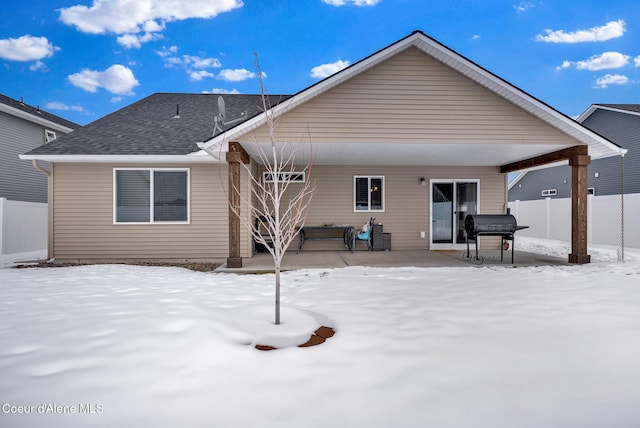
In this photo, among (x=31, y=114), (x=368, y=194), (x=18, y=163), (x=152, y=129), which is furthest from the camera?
(x=31, y=114)

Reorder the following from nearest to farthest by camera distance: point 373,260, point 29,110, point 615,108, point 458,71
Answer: point 458,71 → point 373,260 → point 29,110 → point 615,108

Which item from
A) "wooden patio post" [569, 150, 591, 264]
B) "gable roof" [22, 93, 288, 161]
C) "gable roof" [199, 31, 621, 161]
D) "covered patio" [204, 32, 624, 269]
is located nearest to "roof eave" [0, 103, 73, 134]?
"gable roof" [22, 93, 288, 161]

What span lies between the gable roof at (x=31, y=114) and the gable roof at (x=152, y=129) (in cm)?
487

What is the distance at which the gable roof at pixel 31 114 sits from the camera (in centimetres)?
1203

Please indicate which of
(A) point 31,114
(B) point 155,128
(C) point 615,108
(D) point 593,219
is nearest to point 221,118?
(B) point 155,128

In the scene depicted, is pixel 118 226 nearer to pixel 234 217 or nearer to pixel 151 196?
pixel 151 196

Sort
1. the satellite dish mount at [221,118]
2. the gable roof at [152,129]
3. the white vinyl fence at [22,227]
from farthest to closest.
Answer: the white vinyl fence at [22,227]
the satellite dish mount at [221,118]
the gable roof at [152,129]

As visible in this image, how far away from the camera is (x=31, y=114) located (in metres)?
12.8

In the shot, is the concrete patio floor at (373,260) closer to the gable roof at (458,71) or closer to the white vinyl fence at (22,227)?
the gable roof at (458,71)

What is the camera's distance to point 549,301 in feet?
14.5

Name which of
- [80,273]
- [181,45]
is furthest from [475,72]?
[181,45]

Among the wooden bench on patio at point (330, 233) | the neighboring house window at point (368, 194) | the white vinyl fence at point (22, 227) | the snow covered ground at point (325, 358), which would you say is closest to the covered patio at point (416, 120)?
the wooden bench on patio at point (330, 233)

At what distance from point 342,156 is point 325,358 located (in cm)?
642

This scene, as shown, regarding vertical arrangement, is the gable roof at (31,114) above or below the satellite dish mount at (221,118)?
above
